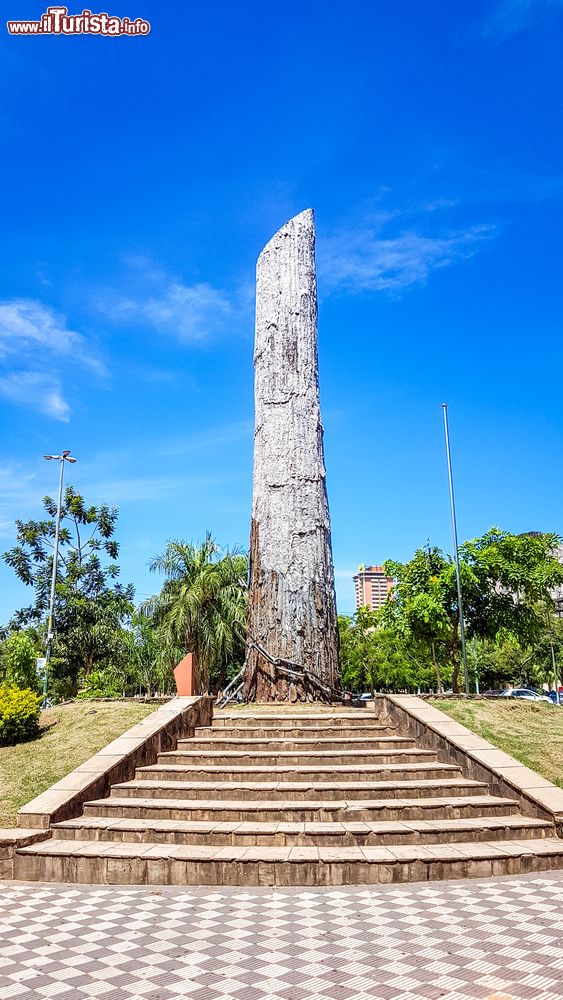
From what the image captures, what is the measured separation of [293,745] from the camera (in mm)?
8164

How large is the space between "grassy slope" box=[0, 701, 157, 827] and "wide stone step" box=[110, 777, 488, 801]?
98 centimetres

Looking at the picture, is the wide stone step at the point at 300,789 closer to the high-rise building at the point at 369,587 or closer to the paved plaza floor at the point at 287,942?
the paved plaza floor at the point at 287,942

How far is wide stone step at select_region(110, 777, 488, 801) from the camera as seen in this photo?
272 inches

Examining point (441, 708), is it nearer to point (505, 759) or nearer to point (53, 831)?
point (505, 759)

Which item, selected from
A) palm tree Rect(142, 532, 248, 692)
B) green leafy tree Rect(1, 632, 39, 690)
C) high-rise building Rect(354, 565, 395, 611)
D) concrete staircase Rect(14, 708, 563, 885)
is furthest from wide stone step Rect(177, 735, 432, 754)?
high-rise building Rect(354, 565, 395, 611)

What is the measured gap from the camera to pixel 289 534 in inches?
455

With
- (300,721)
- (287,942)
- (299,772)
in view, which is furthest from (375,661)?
→ (287,942)

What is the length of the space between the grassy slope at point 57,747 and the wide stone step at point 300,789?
98cm

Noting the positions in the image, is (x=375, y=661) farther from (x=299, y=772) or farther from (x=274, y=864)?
(x=274, y=864)

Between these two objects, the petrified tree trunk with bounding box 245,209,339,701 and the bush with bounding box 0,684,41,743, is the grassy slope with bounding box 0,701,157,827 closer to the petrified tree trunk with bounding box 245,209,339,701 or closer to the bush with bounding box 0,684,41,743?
the bush with bounding box 0,684,41,743

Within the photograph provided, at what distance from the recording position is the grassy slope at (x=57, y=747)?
7.33m

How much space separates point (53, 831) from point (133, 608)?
20386mm

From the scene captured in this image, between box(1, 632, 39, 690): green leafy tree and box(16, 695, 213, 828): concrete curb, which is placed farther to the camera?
box(1, 632, 39, 690): green leafy tree

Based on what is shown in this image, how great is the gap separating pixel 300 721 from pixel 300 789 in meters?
2.10
